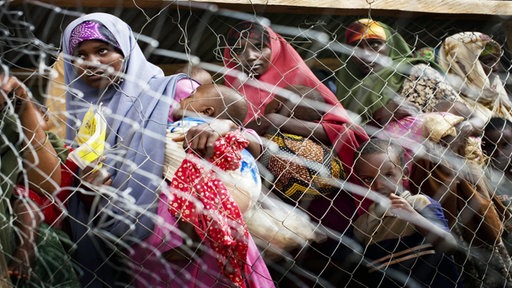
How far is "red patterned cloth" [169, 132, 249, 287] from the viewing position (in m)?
2.60

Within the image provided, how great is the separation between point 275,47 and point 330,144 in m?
0.49

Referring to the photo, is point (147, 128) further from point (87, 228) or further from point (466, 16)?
point (466, 16)

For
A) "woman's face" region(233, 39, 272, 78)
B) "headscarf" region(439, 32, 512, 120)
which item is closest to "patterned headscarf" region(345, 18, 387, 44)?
"headscarf" region(439, 32, 512, 120)

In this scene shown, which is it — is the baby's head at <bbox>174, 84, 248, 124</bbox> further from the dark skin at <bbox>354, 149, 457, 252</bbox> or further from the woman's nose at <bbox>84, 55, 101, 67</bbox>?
the dark skin at <bbox>354, 149, 457, 252</bbox>

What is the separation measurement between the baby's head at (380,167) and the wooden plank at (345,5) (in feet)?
1.93

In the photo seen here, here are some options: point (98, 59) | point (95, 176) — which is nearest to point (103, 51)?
point (98, 59)

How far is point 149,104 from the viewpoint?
9.38 feet

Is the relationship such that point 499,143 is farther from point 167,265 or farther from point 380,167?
point 167,265

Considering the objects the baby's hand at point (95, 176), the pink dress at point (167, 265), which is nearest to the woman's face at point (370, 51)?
the pink dress at point (167, 265)

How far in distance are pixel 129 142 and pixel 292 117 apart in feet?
2.30

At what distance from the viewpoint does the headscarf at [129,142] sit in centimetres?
262

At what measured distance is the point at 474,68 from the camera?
400cm

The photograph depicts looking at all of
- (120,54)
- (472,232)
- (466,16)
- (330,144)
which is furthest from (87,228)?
(466,16)

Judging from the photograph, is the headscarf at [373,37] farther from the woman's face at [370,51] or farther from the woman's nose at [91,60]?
the woman's nose at [91,60]
